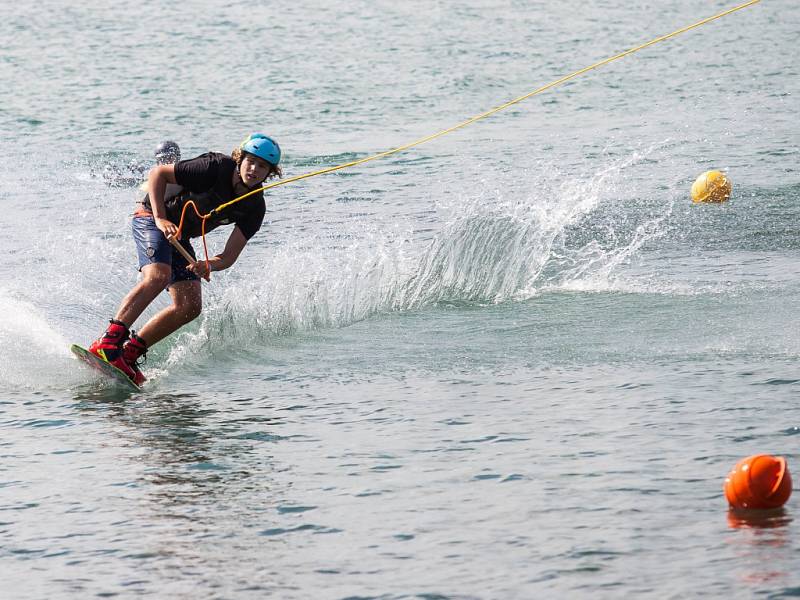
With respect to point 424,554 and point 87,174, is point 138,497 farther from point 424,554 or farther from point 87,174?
point 87,174

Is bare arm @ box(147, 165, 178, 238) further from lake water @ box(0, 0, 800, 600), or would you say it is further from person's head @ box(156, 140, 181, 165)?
person's head @ box(156, 140, 181, 165)

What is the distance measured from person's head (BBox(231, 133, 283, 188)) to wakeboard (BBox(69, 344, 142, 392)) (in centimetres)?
146

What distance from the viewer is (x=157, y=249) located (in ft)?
26.9

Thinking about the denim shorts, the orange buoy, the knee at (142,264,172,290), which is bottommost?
the orange buoy

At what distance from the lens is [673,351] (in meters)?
8.77

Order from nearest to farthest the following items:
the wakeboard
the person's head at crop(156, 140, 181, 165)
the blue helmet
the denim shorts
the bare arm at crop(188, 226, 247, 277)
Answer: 1. the blue helmet
2. the bare arm at crop(188, 226, 247, 277)
3. the denim shorts
4. the wakeboard
5. the person's head at crop(156, 140, 181, 165)

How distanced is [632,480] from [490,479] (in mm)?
672

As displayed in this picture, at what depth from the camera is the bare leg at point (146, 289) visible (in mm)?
8211

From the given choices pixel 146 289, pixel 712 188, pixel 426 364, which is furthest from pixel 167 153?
pixel 712 188

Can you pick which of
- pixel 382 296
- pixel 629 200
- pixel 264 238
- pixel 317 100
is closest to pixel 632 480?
pixel 382 296

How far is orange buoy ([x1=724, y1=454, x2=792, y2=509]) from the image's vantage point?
19.0ft

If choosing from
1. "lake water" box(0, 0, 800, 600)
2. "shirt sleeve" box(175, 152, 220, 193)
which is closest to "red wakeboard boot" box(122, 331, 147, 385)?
"lake water" box(0, 0, 800, 600)

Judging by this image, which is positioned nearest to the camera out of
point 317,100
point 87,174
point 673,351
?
point 673,351

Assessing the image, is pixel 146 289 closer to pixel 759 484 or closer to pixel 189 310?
pixel 189 310
